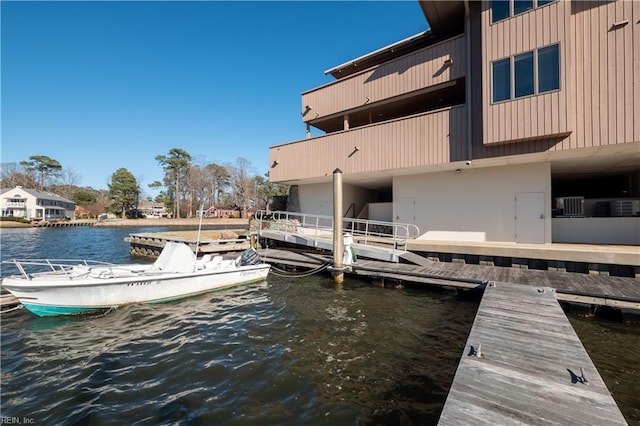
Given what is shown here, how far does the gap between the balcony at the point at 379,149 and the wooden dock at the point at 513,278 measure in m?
4.08

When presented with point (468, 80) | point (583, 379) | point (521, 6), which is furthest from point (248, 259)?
point (521, 6)

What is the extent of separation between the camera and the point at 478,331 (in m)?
4.24

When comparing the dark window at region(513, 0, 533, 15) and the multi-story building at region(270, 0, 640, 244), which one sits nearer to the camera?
the multi-story building at region(270, 0, 640, 244)

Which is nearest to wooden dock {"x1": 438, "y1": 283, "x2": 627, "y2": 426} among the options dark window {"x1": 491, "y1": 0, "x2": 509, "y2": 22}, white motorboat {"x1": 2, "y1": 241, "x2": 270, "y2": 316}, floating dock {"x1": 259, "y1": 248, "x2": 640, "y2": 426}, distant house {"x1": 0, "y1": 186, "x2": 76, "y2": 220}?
floating dock {"x1": 259, "y1": 248, "x2": 640, "y2": 426}

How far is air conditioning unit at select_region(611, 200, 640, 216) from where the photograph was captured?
32.9 ft

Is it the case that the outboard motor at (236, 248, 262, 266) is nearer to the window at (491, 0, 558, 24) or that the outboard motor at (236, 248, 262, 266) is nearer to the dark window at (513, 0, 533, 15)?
the window at (491, 0, 558, 24)

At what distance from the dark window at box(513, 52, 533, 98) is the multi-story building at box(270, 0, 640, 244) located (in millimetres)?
34

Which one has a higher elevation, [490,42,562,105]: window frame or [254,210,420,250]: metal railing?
[490,42,562,105]: window frame

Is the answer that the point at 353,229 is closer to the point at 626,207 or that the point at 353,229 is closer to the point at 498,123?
the point at 498,123

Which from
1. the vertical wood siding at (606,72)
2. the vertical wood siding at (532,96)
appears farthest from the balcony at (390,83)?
the vertical wood siding at (606,72)

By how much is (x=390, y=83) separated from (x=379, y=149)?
10.1 feet

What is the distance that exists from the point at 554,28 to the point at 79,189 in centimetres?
9565

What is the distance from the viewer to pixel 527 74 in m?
8.33

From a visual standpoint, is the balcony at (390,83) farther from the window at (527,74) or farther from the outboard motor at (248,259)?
the outboard motor at (248,259)
